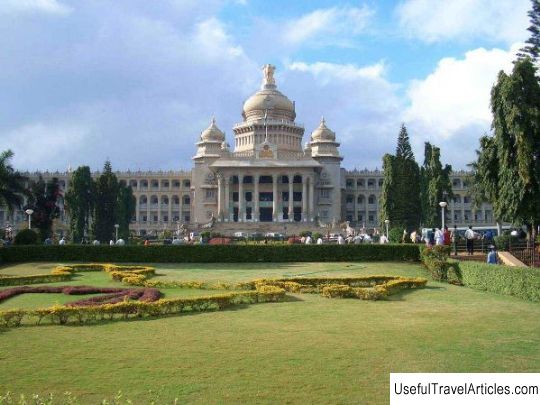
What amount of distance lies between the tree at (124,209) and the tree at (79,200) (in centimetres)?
269

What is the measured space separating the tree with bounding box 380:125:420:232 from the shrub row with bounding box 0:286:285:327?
33.7 metres

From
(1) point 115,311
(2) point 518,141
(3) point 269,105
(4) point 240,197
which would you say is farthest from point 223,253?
(3) point 269,105

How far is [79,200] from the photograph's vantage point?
51906 millimetres

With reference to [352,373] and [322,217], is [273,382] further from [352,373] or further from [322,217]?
[322,217]

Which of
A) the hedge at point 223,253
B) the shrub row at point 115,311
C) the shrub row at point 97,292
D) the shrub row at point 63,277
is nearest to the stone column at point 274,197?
the hedge at point 223,253

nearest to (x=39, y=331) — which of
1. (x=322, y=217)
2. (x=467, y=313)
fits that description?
(x=467, y=313)

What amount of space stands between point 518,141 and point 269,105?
187 feet

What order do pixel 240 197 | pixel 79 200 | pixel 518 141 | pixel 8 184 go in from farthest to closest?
1. pixel 240 197
2. pixel 79 200
3. pixel 8 184
4. pixel 518 141

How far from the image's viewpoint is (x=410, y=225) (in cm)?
4922

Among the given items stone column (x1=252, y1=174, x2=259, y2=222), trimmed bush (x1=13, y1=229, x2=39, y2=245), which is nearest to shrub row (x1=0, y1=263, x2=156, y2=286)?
trimmed bush (x1=13, y1=229, x2=39, y2=245)

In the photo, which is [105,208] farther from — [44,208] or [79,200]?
[44,208]

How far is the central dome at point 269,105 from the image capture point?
80.9 m

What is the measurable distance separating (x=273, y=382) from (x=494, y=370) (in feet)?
10.8

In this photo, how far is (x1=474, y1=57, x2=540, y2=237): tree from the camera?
84.4 feet
